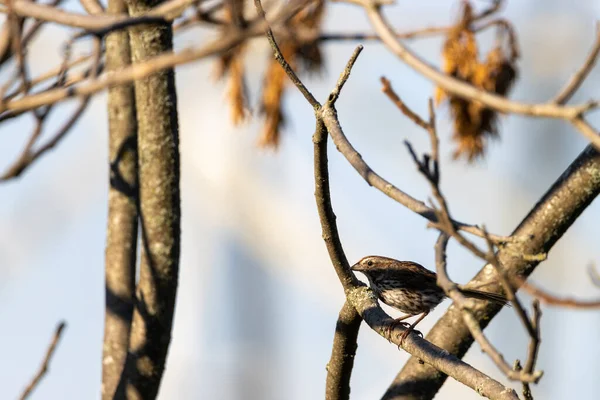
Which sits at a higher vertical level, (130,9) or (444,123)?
(444,123)

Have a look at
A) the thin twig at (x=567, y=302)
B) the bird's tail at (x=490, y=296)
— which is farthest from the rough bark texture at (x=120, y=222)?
the thin twig at (x=567, y=302)

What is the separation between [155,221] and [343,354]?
1.14 meters

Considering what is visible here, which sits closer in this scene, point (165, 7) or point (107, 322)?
point (165, 7)

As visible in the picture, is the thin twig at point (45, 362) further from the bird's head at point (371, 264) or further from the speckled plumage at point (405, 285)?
the bird's head at point (371, 264)

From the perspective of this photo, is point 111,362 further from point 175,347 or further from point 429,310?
point 175,347

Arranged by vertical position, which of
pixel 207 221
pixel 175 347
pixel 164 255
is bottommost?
pixel 164 255

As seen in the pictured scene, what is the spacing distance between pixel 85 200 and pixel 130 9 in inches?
170

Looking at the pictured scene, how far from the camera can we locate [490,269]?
12.3 ft

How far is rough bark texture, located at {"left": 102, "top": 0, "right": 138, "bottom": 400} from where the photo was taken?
13.5ft

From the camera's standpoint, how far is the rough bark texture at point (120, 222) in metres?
4.10

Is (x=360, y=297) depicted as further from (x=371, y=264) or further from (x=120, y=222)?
(x=371, y=264)

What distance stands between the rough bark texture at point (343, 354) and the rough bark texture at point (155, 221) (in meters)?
0.90

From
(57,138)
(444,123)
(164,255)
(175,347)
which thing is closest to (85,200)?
(175,347)

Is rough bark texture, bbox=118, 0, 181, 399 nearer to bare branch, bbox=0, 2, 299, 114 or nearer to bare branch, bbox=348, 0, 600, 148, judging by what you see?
bare branch, bbox=0, 2, 299, 114
